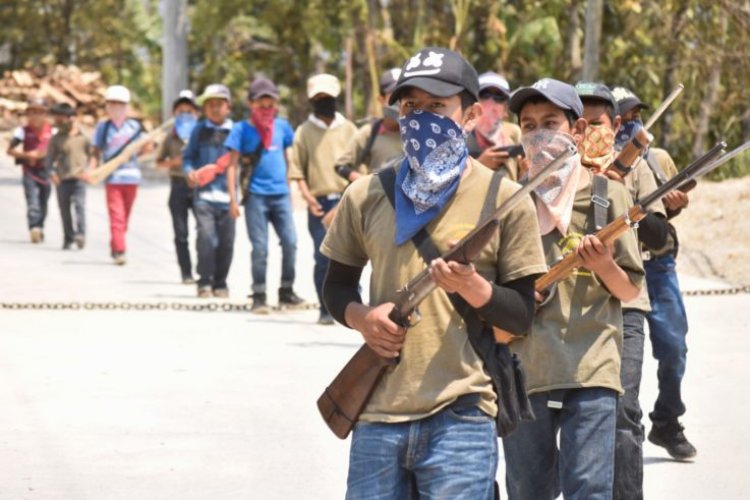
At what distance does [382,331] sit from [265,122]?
9421 mm

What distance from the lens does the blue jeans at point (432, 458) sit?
14.3 feet

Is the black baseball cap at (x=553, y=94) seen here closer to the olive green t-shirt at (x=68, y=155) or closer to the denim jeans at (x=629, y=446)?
the denim jeans at (x=629, y=446)

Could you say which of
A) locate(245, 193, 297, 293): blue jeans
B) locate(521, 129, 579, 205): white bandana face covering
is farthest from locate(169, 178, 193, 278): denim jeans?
locate(521, 129, 579, 205): white bandana face covering

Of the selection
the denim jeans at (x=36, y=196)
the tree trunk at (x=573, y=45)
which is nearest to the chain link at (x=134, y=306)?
the denim jeans at (x=36, y=196)

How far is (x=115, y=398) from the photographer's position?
9.69 meters

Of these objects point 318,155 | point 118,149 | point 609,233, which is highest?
point 609,233

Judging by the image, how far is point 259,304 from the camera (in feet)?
44.9

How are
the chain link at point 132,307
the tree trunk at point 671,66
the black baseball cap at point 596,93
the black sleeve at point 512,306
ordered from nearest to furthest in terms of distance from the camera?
the black sleeve at point 512,306
the black baseball cap at point 596,93
the chain link at point 132,307
the tree trunk at point 671,66

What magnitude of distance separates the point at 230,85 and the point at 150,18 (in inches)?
259

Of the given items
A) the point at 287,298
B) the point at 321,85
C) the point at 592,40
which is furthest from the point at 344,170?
the point at 592,40

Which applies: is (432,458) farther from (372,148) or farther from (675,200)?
(372,148)

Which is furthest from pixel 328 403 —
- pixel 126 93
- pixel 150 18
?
pixel 150 18

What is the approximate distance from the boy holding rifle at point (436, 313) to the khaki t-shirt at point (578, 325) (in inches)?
39.9

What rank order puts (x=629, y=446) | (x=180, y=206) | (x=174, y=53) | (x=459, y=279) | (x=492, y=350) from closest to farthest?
(x=459, y=279) < (x=492, y=350) < (x=629, y=446) < (x=180, y=206) < (x=174, y=53)
